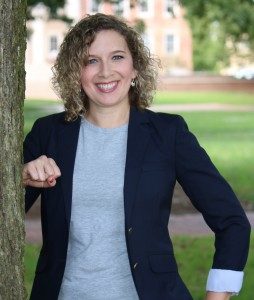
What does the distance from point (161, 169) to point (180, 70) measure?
62.9 metres

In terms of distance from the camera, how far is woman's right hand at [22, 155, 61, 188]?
271 cm

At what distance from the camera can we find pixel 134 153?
2.81m

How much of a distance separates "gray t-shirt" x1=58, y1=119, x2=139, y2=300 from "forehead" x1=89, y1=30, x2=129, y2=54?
317mm

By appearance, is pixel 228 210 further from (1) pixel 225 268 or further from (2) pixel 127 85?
(2) pixel 127 85

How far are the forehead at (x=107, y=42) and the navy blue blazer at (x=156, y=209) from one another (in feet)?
0.91

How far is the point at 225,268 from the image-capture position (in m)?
2.78

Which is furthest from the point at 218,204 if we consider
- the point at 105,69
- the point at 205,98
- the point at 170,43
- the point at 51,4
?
the point at 170,43

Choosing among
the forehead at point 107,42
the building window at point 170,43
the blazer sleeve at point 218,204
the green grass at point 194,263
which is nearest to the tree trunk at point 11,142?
the forehead at point 107,42

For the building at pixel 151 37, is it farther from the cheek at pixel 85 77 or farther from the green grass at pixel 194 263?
the cheek at pixel 85 77

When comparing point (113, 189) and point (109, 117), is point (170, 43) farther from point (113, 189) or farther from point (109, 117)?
point (113, 189)

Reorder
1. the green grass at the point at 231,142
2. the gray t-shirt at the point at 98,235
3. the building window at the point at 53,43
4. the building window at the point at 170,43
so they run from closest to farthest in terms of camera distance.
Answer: the gray t-shirt at the point at 98,235
the green grass at the point at 231,142
the building window at the point at 53,43
the building window at the point at 170,43

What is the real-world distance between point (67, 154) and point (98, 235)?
287 mm

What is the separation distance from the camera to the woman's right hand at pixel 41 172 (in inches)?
107

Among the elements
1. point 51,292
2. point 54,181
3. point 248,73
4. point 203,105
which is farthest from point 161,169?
point 248,73
